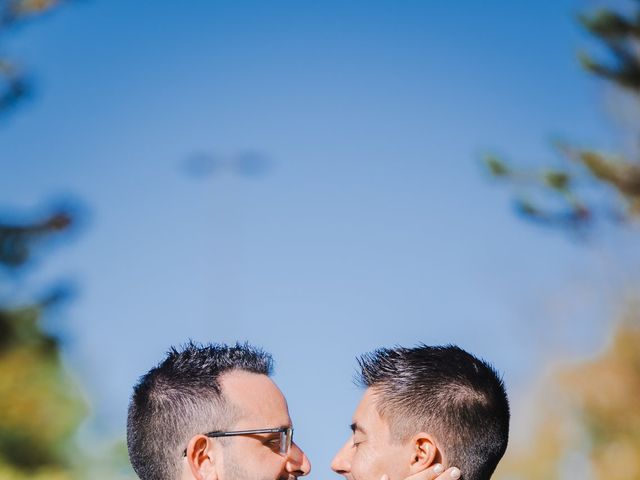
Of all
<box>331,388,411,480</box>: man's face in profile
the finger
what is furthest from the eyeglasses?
the finger

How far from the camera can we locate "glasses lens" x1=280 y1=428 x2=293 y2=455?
4180 millimetres

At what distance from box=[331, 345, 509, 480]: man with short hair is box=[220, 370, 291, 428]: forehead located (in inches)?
12.4

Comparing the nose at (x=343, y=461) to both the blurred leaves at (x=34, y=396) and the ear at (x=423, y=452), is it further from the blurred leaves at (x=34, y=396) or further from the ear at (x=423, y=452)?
the blurred leaves at (x=34, y=396)

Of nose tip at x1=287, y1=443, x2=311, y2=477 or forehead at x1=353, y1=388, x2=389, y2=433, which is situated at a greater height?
forehead at x1=353, y1=388, x2=389, y2=433

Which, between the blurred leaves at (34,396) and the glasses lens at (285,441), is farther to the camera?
the blurred leaves at (34,396)

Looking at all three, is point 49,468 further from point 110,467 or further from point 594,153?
Answer: point 594,153

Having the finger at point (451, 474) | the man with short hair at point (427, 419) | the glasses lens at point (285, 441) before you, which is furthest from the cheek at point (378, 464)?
the glasses lens at point (285, 441)

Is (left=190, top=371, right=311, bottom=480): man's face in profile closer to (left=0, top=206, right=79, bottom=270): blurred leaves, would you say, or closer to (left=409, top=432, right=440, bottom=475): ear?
(left=409, top=432, right=440, bottom=475): ear

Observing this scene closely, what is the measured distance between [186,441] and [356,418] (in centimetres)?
69

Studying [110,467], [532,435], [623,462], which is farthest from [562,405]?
[110,467]

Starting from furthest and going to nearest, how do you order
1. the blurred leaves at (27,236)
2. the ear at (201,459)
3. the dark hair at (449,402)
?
the blurred leaves at (27,236)
the dark hair at (449,402)
the ear at (201,459)

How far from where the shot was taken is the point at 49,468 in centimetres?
2011

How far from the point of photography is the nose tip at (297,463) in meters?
4.21

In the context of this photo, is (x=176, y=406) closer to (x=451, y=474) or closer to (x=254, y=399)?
(x=254, y=399)
